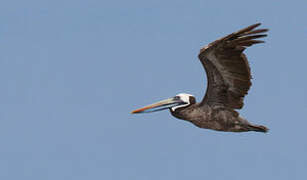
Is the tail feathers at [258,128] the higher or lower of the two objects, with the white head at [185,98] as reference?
lower

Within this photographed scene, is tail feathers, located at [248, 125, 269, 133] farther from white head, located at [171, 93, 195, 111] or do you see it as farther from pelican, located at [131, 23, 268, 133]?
white head, located at [171, 93, 195, 111]

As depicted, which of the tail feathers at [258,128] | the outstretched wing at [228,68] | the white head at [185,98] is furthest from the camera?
the white head at [185,98]

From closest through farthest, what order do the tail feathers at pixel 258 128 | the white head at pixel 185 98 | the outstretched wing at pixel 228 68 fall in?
the outstretched wing at pixel 228 68, the tail feathers at pixel 258 128, the white head at pixel 185 98

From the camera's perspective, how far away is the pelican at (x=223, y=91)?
16.5 metres

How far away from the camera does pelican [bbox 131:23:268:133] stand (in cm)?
1647

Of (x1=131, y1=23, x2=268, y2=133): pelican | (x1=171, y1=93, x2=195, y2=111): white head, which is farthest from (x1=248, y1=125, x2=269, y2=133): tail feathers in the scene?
(x1=171, y1=93, x2=195, y2=111): white head

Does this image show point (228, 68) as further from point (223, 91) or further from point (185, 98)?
point (185, 98)

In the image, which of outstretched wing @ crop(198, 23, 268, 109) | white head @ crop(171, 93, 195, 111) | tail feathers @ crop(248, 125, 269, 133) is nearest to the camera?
outstretched wing @ crop(198, 23, 268, 109)

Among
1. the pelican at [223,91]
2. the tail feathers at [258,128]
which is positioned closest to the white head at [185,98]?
the pelican at [223,91]

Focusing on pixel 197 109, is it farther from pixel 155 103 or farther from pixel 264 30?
pixel 264 30

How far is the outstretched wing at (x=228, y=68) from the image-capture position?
16219 millimetres

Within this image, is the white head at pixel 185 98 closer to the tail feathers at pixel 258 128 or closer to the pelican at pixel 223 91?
the pelican at pixel 223 91

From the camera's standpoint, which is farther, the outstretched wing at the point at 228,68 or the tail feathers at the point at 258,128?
the tail feathers at the point at 258,128

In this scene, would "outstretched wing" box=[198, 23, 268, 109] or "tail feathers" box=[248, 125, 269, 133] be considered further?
"tail feathers" box=[248, 125, 269, 133]
